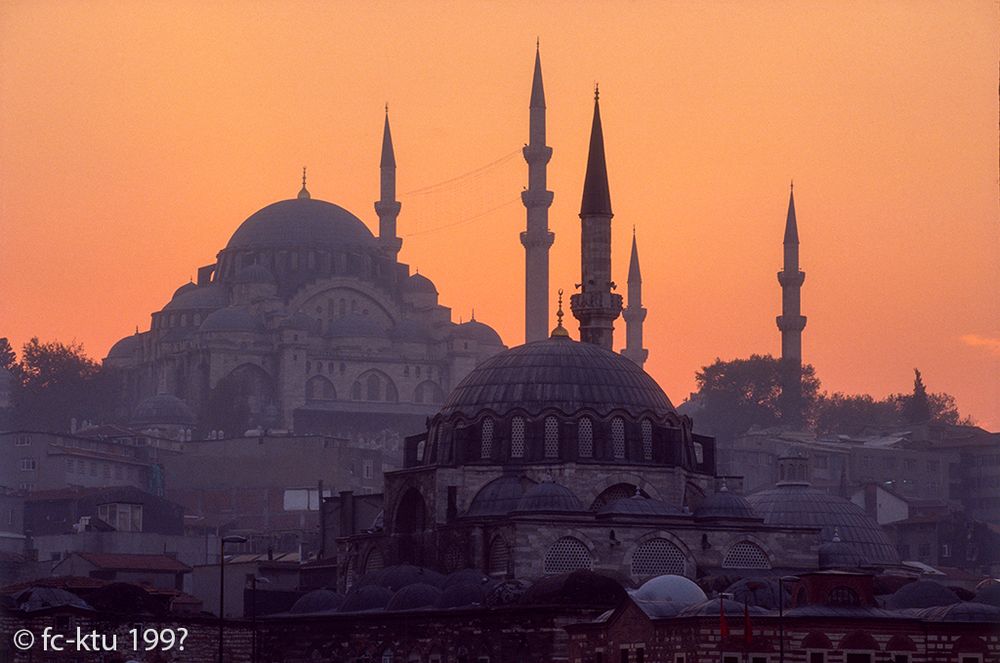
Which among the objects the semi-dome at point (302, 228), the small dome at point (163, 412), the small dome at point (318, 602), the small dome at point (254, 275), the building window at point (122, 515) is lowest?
the small dome at point (318, 602)

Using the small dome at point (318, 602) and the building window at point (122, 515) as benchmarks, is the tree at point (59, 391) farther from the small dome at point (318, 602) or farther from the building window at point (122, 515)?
the small dome at point (318, 602)

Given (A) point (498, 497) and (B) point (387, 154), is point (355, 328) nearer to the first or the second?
(B) point (387, 154)

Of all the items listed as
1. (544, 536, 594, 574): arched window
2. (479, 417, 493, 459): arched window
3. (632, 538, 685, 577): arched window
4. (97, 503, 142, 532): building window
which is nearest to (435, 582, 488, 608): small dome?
(544, 536, 594, 574): arched window

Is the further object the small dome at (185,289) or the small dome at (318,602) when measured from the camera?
the small dome at (185,289)

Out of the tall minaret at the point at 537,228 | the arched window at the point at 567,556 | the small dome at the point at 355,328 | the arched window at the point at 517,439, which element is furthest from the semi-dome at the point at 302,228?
the arched window at the point at 567,556

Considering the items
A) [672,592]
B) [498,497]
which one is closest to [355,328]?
[498,497]

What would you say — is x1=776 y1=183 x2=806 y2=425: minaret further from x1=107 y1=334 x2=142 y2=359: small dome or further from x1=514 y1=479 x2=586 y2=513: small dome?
x1=514 y1=479 x2=586 y2=513: small dome

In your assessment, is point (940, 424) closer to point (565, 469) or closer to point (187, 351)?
point (187, 351)
